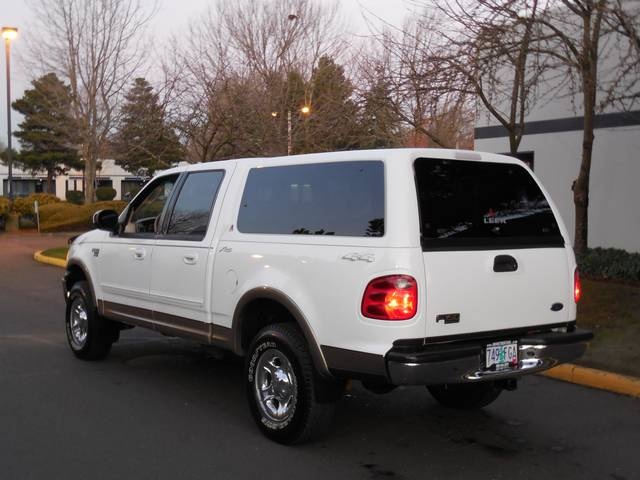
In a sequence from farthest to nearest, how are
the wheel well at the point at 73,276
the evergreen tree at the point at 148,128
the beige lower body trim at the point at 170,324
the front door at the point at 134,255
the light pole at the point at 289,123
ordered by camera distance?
1. the light pole at the point at 289,123
2. the evergreen tree at the point at 148,128
3. the wheel well at the point at 73,276
4. the front door at the point at 134,255
5. the beige lower body trim at the point at 170,324

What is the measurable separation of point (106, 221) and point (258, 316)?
231 cm

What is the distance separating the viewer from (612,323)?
8.05 meters

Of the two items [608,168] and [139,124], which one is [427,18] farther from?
[139,124]

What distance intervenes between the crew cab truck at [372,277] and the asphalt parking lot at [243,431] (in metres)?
0.31

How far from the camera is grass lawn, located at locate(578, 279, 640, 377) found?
277 inches

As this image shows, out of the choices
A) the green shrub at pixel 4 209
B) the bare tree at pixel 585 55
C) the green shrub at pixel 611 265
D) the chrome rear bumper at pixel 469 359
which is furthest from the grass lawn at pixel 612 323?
the green shrub at pixel 4 209

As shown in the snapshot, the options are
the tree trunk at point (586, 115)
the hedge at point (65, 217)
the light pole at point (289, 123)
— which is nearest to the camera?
the tree trunk at point (586, 115)

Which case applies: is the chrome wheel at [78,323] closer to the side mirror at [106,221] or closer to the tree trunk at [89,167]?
the side mirror at [106,221]

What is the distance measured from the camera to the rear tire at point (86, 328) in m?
7.23

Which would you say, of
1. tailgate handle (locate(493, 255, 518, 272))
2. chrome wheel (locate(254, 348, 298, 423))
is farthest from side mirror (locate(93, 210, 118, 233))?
tailgate handle (locate(493, 255, 518, 272))

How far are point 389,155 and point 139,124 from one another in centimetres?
1538

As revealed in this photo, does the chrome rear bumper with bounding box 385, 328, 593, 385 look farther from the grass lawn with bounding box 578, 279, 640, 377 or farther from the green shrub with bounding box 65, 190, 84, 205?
the green shrub with bounding box 65, 190, 84, 205

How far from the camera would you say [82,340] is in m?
7.45

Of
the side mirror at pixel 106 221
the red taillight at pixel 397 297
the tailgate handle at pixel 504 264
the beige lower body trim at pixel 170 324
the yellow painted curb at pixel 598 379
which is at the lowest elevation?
the yellow painted curb at pixel 598 379
